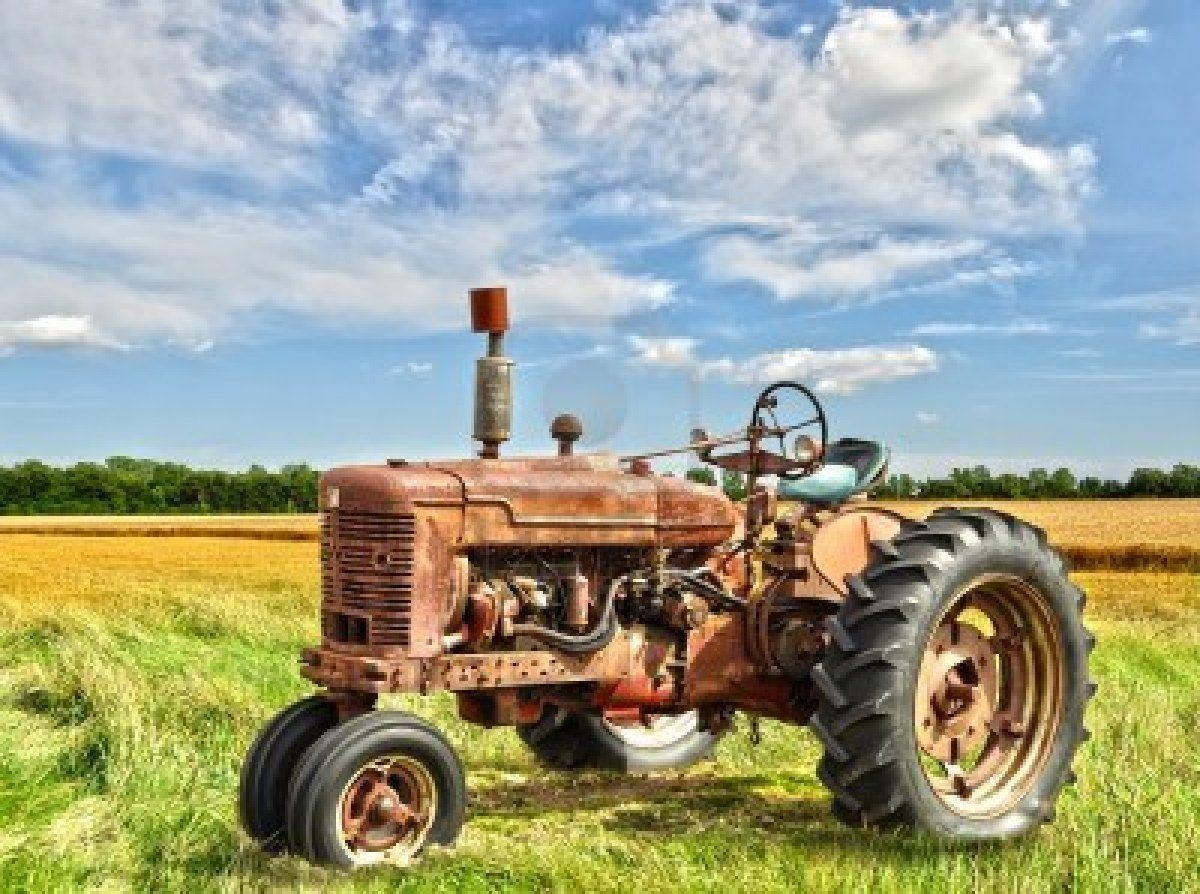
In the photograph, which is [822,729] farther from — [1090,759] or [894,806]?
[1090,759]

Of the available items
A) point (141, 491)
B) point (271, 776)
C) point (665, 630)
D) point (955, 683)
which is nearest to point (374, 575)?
point (271, 776)

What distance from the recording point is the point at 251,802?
538 cm

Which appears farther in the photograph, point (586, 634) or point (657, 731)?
point (657, 731)

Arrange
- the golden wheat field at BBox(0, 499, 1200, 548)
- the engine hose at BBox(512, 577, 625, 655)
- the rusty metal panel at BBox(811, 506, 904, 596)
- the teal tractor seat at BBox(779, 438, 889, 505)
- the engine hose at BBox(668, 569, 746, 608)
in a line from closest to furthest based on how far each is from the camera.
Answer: the engine hose at BBox(512, 577, 625, 655) → the engine hose at BBox(668, 569, 746, 608) → the rusty metal panel at BBox(811, 506, 904, 596) → the teal tractor seat at BBox(779, 438, 889, 505) → the golden wheat field at BBox(0, 499, 1200, 548)

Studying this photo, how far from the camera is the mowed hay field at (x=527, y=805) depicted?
4820 mm

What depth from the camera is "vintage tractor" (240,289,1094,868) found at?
5.31m

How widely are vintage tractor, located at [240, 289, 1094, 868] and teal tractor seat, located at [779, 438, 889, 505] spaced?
16 mm

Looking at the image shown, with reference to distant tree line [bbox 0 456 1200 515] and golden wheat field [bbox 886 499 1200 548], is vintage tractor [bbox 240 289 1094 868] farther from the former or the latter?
distant tree line [bbox 0 456 1200 515]

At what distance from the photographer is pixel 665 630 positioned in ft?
19.7

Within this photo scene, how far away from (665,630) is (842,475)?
3.85 feet

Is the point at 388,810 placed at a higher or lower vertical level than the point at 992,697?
lower

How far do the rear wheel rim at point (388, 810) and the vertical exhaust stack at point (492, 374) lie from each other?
1.38 m

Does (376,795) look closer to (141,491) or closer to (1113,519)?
(1113,519)

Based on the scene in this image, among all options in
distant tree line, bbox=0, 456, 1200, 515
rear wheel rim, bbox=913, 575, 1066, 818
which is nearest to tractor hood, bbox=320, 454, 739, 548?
rear wheel rim, bbox=913, 575, 1066, 818
